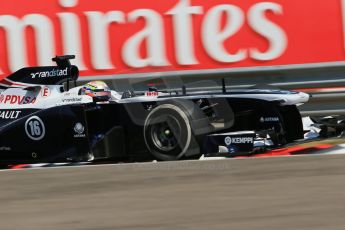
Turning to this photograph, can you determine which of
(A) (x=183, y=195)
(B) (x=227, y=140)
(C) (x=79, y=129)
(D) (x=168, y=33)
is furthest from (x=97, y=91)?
(A) (x=183, y=195)

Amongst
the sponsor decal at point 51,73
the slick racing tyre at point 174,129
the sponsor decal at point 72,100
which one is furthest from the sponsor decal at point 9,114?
the slick racing tyre at point 174,129

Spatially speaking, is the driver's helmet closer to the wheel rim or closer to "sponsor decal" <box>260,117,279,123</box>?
the wheel rim

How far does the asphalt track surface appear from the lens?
12.1 ft

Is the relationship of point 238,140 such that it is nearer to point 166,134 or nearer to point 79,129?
point 166,134

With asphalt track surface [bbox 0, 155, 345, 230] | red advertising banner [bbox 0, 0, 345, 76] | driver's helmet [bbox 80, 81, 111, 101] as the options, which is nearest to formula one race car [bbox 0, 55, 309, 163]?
driver's helmet [bbox 80, 81, 111, 101]

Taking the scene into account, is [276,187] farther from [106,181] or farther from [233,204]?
[106,181]

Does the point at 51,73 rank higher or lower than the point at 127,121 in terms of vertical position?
higher

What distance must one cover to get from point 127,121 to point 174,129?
53 cm

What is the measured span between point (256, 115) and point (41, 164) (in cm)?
237

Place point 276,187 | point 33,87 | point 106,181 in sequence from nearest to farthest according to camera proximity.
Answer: point 276,187, point 106,181, point 33,87

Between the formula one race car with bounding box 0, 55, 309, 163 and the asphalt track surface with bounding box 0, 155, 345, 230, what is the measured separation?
95 cm

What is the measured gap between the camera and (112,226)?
365 cm

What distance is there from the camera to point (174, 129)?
657 cm

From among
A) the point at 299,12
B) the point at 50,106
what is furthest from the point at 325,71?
the point at 50,106
